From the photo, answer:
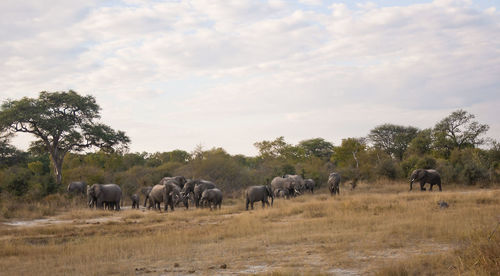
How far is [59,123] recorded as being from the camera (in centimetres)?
3472

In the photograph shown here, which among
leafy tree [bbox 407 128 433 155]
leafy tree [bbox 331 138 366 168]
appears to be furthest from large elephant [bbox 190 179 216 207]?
leafy tree [bbox 407 128 433 155]

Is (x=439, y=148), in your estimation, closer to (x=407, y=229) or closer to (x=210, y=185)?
(x=210, y=185)

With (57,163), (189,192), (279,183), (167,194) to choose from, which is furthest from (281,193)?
(57,163)

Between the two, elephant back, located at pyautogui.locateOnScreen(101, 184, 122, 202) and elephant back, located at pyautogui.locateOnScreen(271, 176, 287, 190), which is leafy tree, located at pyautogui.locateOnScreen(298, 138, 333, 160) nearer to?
elephant back, located at pyautogui.locateOnScreen(271, 176, 287, 190)

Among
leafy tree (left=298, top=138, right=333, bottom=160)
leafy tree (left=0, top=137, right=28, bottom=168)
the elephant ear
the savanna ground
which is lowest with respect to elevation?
the savanna ground

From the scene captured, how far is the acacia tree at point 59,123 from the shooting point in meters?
34.2

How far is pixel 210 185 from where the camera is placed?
27.0m

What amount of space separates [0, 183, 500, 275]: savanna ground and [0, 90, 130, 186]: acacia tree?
16.6 metres

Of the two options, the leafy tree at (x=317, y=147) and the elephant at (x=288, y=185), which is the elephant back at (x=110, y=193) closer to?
the elephant at (x=288, y=185)

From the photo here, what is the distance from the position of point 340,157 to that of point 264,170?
49.1 feet

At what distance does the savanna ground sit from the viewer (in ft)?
29.6

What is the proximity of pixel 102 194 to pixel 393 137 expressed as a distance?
1669 inches

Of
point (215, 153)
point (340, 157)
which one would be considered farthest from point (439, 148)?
point (215, 153)

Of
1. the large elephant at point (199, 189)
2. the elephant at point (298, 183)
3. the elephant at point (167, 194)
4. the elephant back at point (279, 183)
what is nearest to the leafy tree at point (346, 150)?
the elephant at point (298, 183)
